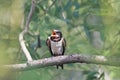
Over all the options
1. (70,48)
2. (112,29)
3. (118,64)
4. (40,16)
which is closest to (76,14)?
(40,16)

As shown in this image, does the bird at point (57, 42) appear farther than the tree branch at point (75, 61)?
Yes

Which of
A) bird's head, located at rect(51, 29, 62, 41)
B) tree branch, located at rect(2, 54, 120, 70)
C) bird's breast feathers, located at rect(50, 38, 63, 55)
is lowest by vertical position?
bird's breast feathers, located at rect(50, 38, 63, 55)

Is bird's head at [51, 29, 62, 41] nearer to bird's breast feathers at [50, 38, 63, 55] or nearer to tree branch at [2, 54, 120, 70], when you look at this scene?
bird's breast feathers at [50, 38, 63, 55]

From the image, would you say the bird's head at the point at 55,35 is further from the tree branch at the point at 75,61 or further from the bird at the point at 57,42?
the tree branch at the point at 75,61

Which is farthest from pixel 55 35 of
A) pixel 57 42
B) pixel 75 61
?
pixel 75 61

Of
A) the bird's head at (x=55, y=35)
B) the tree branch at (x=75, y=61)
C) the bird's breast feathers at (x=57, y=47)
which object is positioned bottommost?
the bird's breast feathers at (x=57, y=47)

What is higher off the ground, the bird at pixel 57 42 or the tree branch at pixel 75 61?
the tree branch at pixel 75 61

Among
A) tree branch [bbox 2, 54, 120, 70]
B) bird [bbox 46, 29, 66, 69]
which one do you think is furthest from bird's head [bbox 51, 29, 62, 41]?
tree branch [bbox 2, 54, 120, 70]

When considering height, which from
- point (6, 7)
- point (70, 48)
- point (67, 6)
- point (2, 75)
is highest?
point (6, 7)

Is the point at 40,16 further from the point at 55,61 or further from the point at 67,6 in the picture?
the point at 55,61

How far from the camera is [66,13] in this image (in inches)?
236

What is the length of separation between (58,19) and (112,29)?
4.51 metres

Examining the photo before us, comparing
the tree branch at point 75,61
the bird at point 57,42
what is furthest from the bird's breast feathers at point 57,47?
the tree branch at point 75,61

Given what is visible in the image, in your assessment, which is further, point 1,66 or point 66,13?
point 66,13
